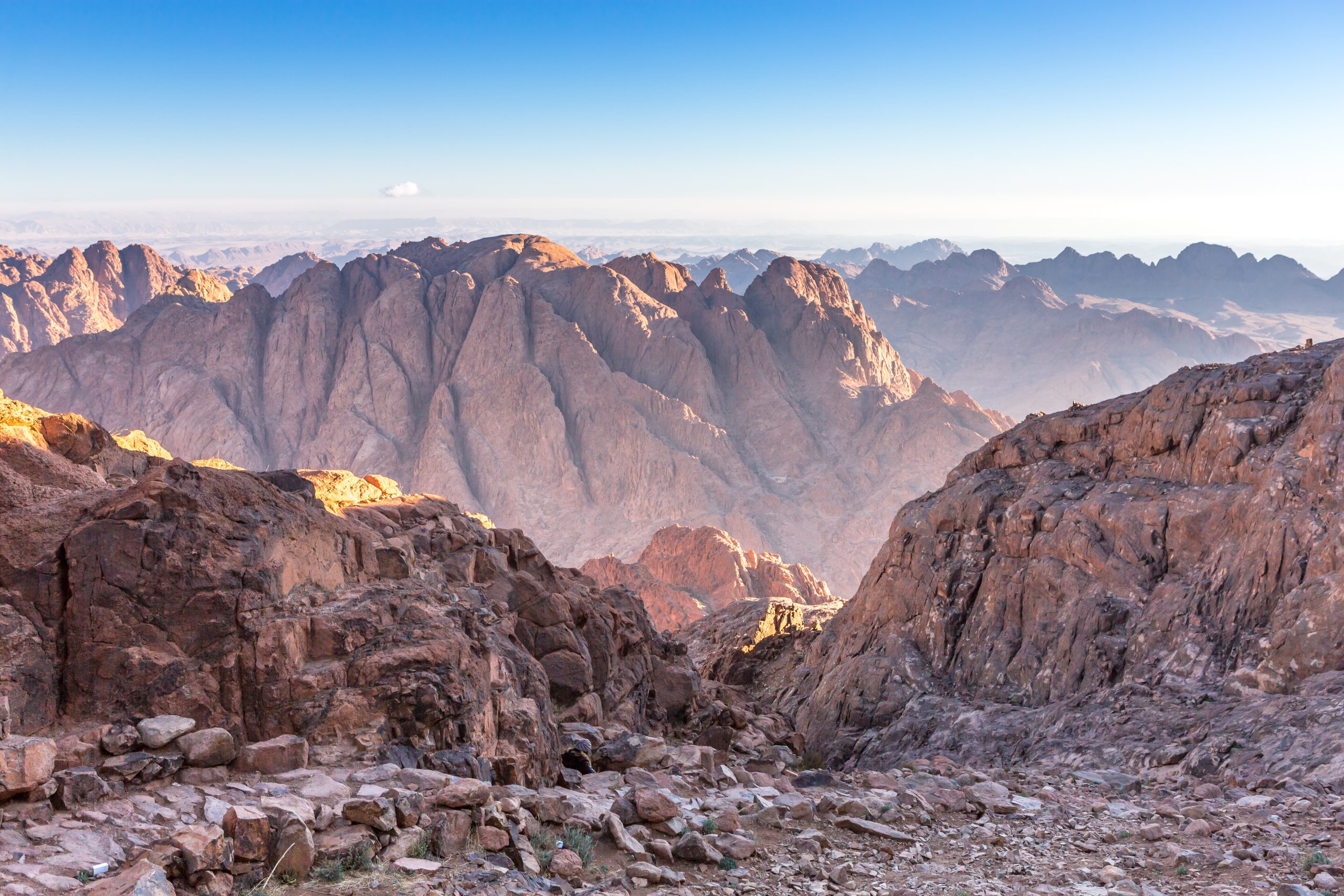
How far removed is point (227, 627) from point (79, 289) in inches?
7466

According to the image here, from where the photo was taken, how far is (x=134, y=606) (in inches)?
436

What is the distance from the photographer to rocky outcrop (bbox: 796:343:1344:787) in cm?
1688

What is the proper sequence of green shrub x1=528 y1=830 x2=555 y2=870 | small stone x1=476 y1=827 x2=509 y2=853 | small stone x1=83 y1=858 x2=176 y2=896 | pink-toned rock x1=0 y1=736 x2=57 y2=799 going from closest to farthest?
1. small stone x1=83 y1=858 x2=176 y2=896
2. pink-toned rock x1=0 y1=736 x2=57 y2=799
3. small stone x1=476 y1=827 x2=509 y2=853
4. green shrub x1=528 y1=830 x2=555 y2=870

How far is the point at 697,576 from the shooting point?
230 ft

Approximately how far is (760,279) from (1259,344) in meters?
128

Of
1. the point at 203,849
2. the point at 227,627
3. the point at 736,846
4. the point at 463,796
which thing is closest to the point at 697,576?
the point at 227,627

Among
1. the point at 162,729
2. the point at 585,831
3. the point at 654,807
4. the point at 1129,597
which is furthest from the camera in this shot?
the point at 1129,597

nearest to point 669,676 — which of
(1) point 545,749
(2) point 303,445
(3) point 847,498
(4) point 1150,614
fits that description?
(1) point 545,749

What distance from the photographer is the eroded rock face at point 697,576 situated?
207 feet

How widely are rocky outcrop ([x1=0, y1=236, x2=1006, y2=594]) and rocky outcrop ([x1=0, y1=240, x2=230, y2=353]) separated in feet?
98.5

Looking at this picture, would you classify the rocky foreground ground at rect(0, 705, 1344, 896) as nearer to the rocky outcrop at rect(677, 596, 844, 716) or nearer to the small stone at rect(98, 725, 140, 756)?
the small stone at rect(98, 725, 140, 756)

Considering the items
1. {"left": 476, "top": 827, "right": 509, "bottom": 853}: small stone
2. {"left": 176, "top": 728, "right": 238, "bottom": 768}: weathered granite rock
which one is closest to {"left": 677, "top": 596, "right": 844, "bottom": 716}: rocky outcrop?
{"left": 476, "top": 827, "right": 509, "bottom": 853}: small stone

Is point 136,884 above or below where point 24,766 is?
below

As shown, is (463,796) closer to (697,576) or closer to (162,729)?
(162,729)
